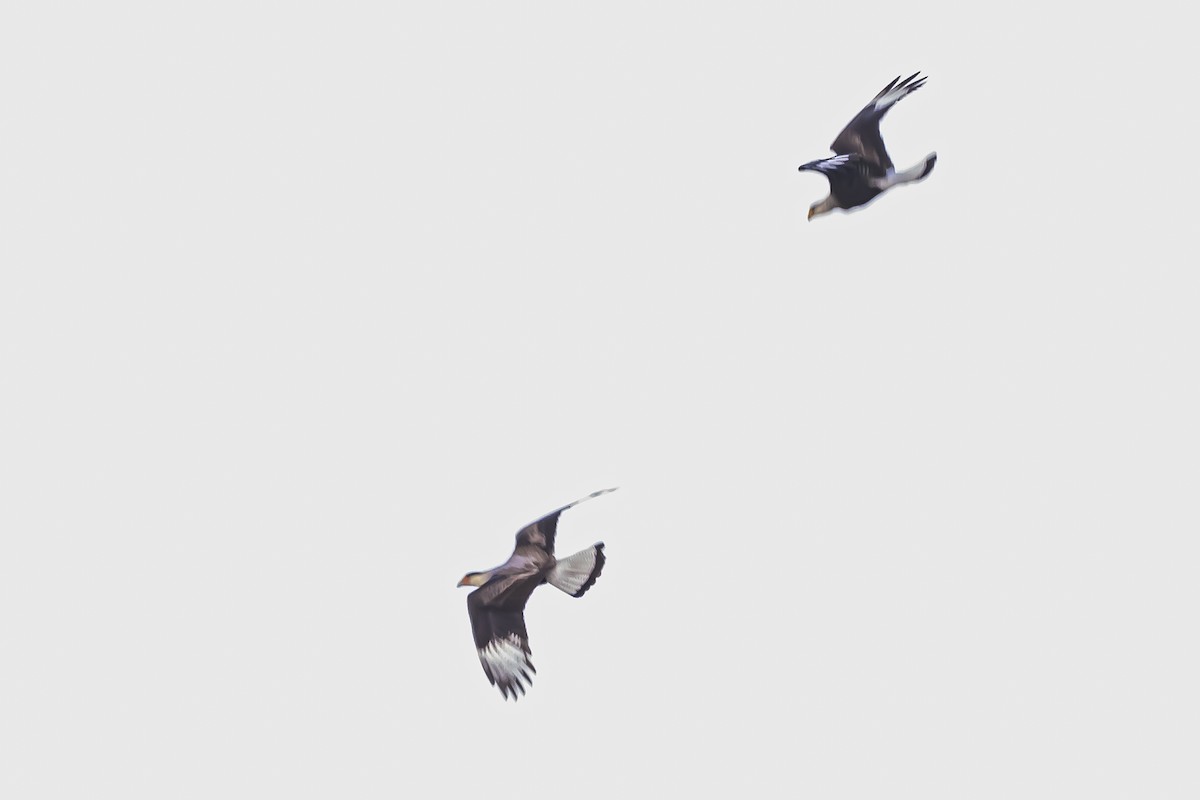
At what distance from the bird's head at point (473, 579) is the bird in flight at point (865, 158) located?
4.84 m

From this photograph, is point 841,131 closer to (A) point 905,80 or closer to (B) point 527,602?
(A) point 905,80

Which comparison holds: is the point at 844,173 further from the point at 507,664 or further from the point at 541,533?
the point at 507,664

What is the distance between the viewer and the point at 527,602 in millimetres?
14328

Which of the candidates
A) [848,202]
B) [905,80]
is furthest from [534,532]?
[905,80]

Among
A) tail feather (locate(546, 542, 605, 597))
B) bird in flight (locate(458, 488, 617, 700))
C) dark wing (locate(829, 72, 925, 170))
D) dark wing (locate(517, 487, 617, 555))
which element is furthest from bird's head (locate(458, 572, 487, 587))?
dark wing (locate(829, 72, 925, 170))

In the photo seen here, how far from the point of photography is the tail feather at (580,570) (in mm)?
14031

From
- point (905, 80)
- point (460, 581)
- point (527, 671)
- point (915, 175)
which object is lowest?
point (527, 671)

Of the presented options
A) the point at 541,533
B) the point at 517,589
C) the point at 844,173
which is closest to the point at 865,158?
the point at 844,173

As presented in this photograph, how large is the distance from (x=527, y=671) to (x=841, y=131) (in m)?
5.96

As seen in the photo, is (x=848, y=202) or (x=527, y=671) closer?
(x=527, y=671)

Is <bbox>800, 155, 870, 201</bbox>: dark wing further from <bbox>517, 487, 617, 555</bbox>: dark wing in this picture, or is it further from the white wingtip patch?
the white wingtip patch

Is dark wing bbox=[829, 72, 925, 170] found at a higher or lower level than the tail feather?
higher

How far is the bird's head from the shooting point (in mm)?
14156

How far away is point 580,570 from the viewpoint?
553 inches
